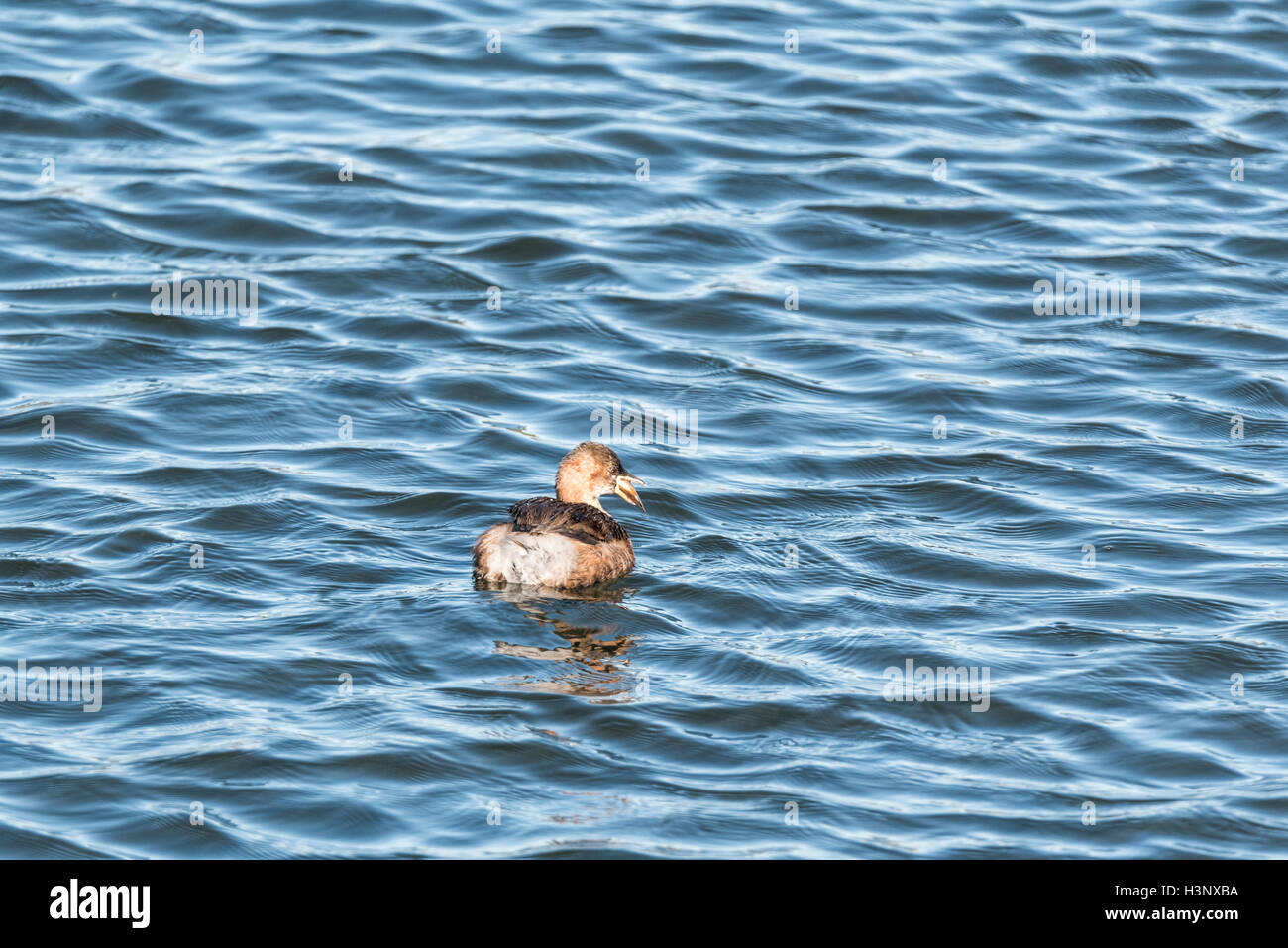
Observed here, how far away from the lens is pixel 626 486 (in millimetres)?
10484

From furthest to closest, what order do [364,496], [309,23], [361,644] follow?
[309,23] < [364,496] < [361,644]

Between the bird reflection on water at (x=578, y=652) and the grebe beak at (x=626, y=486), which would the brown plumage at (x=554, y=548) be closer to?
the bird reflection on water at (x=578, y=652)

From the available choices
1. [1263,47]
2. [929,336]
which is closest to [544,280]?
[929,336]

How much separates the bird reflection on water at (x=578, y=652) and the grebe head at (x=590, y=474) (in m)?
0.77

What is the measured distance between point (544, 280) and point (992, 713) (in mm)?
6602

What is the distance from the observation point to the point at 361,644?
9.02 meters

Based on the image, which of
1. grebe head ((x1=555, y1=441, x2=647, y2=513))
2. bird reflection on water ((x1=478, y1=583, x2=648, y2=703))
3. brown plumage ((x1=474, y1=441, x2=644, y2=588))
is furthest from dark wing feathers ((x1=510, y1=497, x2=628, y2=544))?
grebe head ((x1=555, y1=441, x2=647, y2=513))

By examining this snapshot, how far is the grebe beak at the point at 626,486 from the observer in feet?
34.3

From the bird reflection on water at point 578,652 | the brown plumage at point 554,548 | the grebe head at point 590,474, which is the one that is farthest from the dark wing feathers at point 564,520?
the grebe head at point 590,474

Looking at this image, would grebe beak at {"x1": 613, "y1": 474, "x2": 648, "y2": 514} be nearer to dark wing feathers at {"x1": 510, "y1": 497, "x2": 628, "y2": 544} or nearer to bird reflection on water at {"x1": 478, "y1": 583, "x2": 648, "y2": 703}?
dark wing feathers at {"x1": 510, "y1": 497, "x2": 628, "y2": 544}

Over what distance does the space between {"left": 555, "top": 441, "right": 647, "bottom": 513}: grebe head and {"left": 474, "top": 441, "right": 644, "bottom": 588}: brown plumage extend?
0.32 metres

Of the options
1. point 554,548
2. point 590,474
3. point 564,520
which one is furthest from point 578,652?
point 590,474

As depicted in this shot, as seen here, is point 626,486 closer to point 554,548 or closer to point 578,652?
point 554,548

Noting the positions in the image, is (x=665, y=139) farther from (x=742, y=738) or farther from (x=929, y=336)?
(x=742, y=738)
